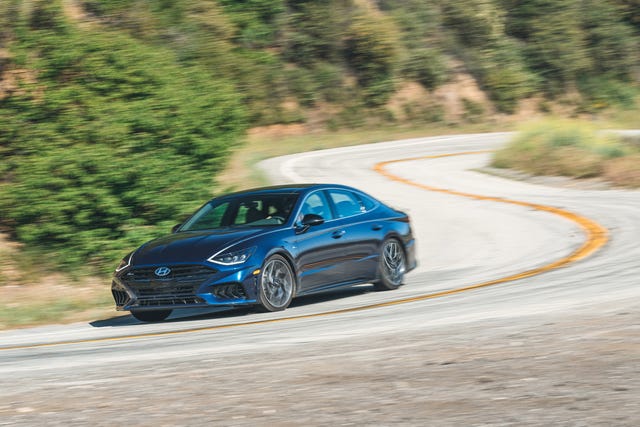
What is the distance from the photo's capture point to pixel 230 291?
1105 cm

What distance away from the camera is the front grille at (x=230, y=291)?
36.2 ft

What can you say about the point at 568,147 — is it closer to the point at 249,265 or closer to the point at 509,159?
the point at 509,159

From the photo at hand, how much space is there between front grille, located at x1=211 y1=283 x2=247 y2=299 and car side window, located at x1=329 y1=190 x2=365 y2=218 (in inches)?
82.6

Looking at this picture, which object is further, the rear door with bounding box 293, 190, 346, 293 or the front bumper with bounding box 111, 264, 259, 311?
the rear door with bounding box 293, 190, 346, 293

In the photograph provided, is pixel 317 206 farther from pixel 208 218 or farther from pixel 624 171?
pixel 624 171

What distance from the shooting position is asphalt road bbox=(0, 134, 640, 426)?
6176 mm

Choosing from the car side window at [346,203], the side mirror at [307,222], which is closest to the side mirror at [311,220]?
the side mirror at [307,222]

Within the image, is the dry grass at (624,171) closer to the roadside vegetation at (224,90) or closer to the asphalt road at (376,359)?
the roadside vegetation at (224,90)

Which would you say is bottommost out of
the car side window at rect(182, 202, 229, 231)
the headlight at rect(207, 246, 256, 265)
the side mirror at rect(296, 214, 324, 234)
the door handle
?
the door handle

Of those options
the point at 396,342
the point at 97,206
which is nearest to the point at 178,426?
the point at 396,342

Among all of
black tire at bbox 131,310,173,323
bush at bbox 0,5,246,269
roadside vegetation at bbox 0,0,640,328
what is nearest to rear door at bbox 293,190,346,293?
black tire at bbox 131,310,173,323

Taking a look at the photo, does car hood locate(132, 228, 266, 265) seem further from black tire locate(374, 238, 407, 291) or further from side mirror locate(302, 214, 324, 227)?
black tire locate(374, 238, 407, 291)

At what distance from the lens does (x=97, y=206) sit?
16688mm

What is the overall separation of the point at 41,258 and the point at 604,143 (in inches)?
746
